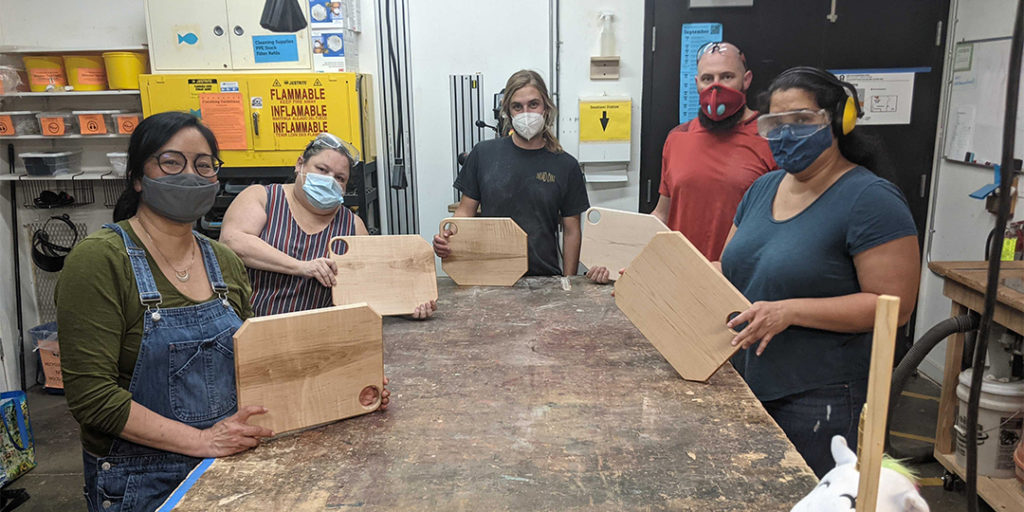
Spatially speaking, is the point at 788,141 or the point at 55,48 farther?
the point at 55,48

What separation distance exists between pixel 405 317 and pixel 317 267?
0.36m

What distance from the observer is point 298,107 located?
3672mm

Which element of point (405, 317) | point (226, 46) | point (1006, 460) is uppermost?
point (226, 46)

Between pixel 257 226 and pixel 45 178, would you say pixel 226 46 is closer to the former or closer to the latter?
pixel 45 178

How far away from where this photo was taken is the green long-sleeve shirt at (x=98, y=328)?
1372 mm

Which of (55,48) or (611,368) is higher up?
(55,48)

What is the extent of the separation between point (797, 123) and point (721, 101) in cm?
87

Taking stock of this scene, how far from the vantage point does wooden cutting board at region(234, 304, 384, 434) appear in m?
1.43

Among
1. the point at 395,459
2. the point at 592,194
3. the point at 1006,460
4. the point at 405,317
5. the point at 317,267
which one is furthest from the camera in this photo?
the point at 592,194

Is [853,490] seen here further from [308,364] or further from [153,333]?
[153,333]

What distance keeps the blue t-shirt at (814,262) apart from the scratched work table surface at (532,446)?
129 millimetres

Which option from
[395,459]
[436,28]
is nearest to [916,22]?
[436,28]

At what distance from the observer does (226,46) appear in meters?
3.66

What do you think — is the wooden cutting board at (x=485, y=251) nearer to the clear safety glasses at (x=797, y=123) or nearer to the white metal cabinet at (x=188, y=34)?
the clear safety glasses at (x=797, y=123)
